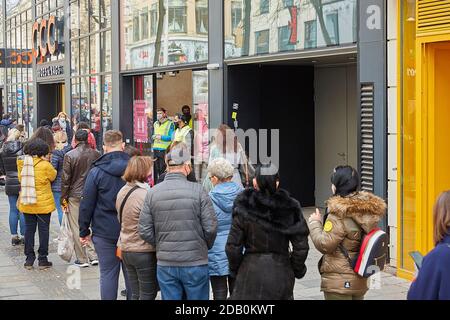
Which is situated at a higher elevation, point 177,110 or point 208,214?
point 177,110

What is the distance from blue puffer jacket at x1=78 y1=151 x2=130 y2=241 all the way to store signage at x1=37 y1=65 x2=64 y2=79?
17.1m

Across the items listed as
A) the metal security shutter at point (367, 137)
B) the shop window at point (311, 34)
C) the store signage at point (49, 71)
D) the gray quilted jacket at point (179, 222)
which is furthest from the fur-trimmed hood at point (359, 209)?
the store signage at point (49, 71)

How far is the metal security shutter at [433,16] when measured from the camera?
25.6 feet

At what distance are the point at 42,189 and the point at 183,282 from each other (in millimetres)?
4058

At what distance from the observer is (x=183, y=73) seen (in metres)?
16.8

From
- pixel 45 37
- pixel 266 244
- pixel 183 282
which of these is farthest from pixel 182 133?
pixel 45 37

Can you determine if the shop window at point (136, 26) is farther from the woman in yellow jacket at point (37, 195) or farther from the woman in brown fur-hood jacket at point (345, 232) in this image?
the woman in brown fur-hood jacket at point (345, 232)

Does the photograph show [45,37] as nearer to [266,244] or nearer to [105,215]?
[105,215]

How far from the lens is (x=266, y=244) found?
16.5 ft

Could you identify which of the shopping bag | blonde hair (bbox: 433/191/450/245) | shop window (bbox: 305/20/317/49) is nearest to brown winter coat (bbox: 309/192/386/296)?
blonde hair (bbox: 433/191/450/245)

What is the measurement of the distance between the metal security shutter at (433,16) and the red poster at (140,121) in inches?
385
